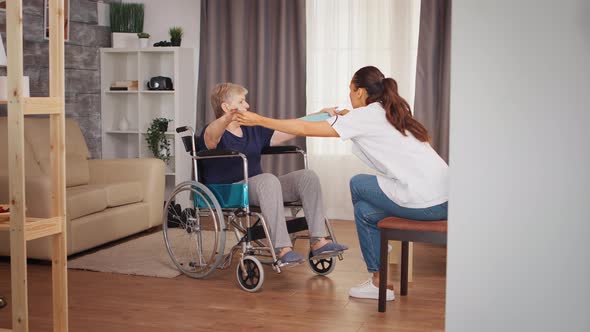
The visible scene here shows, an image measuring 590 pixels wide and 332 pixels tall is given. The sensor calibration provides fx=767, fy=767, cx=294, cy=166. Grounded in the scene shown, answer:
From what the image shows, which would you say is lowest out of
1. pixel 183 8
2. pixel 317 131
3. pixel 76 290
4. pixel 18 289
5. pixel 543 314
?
pixel 76 290

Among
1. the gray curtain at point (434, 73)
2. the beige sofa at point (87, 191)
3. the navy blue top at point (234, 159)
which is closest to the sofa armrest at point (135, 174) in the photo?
the beige sofa at point (87, 191)

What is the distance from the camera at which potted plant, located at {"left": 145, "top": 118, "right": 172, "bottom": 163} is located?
6.23 meters

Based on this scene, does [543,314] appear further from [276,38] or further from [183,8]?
[183,8]

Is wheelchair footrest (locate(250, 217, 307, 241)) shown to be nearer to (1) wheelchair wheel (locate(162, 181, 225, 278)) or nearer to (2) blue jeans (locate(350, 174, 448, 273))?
(1) wheelchair wheel (locate(162, 181, 225, 278))

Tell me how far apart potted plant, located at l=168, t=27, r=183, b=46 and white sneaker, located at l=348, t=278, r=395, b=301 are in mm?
3351

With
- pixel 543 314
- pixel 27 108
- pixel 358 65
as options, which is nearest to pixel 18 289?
pixel 27 108

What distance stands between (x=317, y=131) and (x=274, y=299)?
0.80 m

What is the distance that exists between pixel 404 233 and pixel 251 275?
82cm

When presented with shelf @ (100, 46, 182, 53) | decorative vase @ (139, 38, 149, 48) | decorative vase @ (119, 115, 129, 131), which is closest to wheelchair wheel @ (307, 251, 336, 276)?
shelf @ (100, 46, 182, 53)

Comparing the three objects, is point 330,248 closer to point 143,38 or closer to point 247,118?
point 247,118

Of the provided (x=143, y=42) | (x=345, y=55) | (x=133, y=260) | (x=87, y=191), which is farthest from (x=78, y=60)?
(x=133, y=260)

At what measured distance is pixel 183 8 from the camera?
6.45 metres

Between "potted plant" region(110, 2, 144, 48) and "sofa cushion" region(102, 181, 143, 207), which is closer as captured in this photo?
"sofa cushion" region(102, 181, 143, 207)

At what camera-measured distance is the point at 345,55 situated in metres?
5.91
